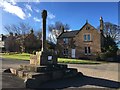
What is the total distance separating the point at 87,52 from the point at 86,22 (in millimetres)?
6733

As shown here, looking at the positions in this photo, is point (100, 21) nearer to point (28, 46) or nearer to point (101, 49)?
point (101, 49)

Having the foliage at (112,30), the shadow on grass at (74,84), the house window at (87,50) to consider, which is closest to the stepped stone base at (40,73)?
the shadow on grass at (74,84)

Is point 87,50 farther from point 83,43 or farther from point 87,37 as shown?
point 87,37

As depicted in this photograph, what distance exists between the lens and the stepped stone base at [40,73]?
12.4m

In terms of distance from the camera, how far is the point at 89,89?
12.0 m

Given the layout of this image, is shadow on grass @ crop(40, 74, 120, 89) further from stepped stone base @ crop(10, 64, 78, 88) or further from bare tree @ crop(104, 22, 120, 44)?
bare tree @ crop(104, 22, 120, 44)

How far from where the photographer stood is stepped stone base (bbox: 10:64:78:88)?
12.4 meters

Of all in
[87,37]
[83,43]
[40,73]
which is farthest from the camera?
[83,43]

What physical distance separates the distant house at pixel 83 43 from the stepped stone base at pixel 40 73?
29037 mm

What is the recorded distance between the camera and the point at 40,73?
45.4ft

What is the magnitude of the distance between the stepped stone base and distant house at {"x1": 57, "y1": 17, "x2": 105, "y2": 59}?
29037 mm

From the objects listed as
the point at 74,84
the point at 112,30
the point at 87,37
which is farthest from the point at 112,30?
the point at 74,84

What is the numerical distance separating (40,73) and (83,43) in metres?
34.4

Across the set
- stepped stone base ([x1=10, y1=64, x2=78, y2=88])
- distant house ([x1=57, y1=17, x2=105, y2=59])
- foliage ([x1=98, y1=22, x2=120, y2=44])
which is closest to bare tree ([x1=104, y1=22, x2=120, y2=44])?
foliage ([x1=98, y1=22, x2=120, y2=44])
